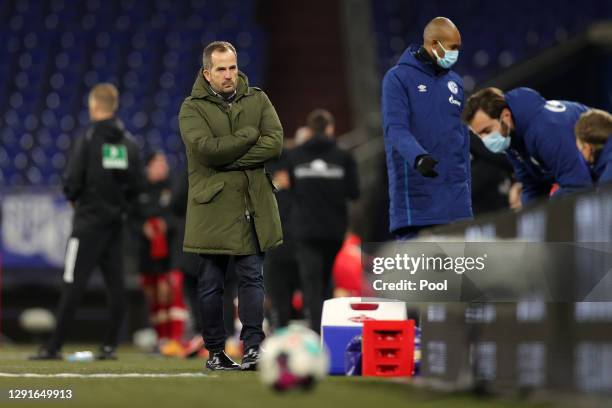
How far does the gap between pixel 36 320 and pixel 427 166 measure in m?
7.95

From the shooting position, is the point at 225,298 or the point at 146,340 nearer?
the point at 225,298

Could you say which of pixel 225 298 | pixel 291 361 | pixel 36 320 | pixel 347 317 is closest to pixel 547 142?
pixel 347 317

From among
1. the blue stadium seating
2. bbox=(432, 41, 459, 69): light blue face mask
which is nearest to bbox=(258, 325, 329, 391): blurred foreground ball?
bbox=(432, 41, 459, 69): light blue face mask

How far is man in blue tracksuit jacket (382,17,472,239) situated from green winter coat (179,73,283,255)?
2.24 feet

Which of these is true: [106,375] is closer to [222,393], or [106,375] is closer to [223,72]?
[222,393]

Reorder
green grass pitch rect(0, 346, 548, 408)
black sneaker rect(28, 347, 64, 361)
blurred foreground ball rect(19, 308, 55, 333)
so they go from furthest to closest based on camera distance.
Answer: blurred foreground ball rect(19, 308, 55, 333)
black sneaker rect(28, 347, 64, 361)
green grass pitch rect(0, 346, 548, 408)

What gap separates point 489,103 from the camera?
6203 millimetres

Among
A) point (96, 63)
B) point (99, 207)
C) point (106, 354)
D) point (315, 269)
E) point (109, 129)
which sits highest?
point (96, 63)

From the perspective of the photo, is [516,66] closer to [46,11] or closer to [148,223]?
[148,223]

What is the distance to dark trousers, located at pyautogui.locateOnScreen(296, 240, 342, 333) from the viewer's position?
30.3 feet

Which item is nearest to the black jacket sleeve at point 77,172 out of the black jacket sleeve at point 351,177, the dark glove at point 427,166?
the black jacket sleeve at point 351,177

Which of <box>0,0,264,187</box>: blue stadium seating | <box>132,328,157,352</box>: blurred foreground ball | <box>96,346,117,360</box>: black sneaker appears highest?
<box>0,0,264,187</box>: blue stadium seating

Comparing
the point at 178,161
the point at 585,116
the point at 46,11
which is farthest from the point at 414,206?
the point at 46,11

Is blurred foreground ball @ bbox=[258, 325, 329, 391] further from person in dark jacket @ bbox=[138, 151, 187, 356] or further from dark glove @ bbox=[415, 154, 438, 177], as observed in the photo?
person in dark jacket @ bbox=[138, 151, 187, 356]
